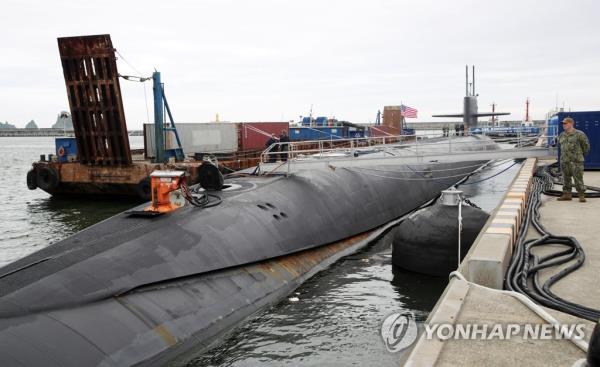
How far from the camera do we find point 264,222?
1150 centimetres

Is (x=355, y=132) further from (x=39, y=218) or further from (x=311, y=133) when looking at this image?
(x=39, y=218)

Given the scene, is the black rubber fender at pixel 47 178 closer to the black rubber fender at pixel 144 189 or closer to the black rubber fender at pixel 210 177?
the black rubber fender at pixel 144 189

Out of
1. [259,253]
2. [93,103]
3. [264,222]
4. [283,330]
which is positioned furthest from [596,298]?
[93,103]

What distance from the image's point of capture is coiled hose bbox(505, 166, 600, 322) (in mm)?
5723

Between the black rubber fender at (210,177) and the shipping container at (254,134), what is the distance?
2264 centimetres

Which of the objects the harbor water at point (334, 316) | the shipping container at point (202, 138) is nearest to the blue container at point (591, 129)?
the harbor water at point (334, 316)

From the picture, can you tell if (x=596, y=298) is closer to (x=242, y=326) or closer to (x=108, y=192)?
(x=242, y=326)

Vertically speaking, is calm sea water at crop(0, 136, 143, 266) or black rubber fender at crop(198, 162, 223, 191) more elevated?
black rubber fender at crop(198, 162, 223, 191)

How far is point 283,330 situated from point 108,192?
1954cm

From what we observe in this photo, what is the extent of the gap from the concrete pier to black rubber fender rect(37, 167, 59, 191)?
23012 mm

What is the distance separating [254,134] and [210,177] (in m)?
24.2

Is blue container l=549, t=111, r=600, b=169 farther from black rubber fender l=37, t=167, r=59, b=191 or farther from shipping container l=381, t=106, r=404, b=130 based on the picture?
shipping container l=381, t=106, r=404, b=130
